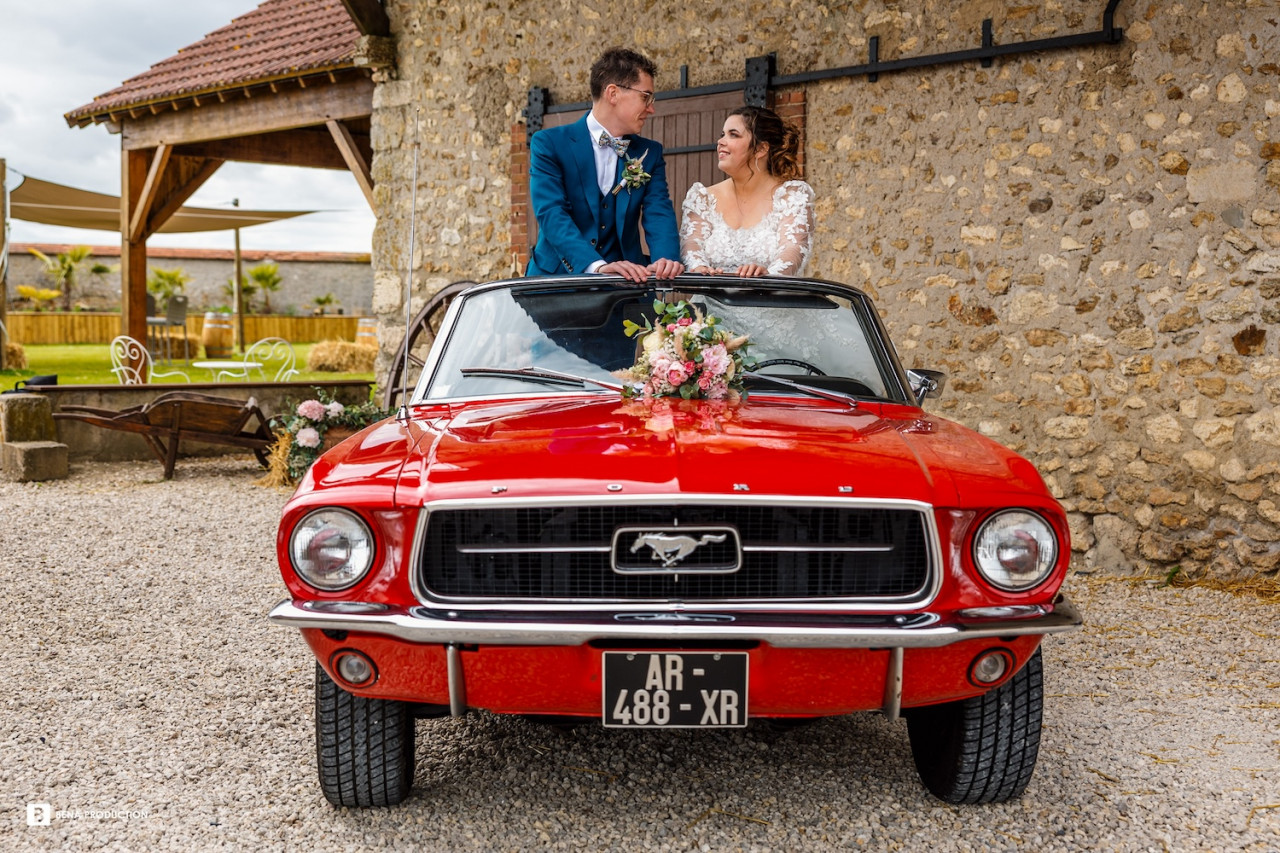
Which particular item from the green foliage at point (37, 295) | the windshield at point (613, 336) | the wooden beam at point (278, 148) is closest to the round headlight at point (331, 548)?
the windshield at point (613, 336)

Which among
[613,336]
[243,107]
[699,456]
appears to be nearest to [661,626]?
[699,456]

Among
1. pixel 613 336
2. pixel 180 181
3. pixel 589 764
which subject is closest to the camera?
pixel 589 764

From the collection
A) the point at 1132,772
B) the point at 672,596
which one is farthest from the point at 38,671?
the point at 1132,772

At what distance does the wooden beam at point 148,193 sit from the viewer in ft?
37.9

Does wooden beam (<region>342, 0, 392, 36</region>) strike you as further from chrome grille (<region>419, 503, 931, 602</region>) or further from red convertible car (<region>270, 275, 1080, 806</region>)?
chrome grille (<region>419, 503, 931, 602</region>)

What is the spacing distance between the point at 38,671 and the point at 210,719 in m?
0.94

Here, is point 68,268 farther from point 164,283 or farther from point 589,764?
point 589,764

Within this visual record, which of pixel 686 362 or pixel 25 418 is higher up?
pixel 686 362

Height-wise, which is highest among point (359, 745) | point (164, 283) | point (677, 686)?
point (164, 283)

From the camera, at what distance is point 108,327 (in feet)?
88.0

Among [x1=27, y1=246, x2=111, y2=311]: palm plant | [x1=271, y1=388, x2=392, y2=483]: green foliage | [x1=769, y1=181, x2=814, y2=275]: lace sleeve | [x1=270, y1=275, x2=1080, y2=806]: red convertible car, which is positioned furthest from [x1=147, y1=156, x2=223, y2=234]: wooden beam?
[x1=27, y1=246, x2=111, y2=311]: palm plant

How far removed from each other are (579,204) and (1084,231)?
2.83 metres

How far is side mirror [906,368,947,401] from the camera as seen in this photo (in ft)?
11.2

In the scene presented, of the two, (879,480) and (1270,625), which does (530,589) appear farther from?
(1270,625)
